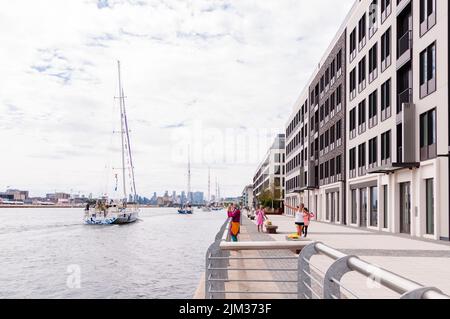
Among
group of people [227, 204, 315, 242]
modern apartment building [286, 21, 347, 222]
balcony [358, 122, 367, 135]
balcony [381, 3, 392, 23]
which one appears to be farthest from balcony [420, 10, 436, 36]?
modern apartment building [286, 21, 347, 222]

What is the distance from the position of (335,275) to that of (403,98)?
29.9 meters

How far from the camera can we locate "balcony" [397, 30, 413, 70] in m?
30.9

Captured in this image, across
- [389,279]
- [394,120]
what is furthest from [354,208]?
[389,279]

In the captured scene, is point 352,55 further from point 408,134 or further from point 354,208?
point 408,134

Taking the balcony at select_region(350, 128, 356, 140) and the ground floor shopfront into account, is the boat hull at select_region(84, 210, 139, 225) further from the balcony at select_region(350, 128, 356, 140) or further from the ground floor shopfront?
the balcony at select_region(350, 128, 356, 140)

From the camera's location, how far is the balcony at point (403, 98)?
30914 millimetres

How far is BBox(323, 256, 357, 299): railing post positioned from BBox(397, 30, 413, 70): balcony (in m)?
29.0

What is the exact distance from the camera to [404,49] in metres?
31.9

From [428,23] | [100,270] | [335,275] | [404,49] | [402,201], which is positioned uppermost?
[428,23]

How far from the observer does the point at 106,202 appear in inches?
3054

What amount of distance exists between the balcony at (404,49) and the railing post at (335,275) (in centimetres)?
2899

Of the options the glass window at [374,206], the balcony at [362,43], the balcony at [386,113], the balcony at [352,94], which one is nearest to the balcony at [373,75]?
the balcony at [386,113]
